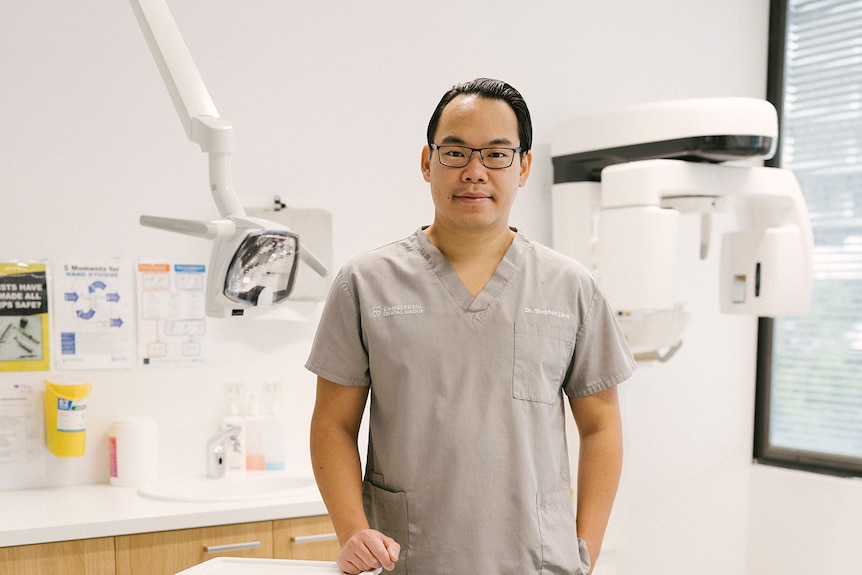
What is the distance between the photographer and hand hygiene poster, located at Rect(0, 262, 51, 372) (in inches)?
89.4

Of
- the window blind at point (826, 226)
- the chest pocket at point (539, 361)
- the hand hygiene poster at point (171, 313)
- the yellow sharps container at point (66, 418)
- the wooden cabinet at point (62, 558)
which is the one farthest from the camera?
the window blind at point (826, 226)

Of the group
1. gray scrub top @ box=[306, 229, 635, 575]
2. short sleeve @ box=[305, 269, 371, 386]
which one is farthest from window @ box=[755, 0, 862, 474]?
short sleeve @ box=[305, 269, 371, 386]

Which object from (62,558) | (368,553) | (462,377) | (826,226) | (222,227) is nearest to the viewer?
(222,227)

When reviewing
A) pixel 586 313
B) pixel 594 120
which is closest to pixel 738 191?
pixel 594 120

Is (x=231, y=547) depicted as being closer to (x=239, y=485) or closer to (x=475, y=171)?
(x=239, y=485)

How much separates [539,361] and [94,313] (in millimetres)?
1506

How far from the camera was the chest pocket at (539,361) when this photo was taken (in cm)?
135

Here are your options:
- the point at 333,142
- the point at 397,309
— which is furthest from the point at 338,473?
the point at 333,142

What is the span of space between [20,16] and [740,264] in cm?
219

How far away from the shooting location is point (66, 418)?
2.26 metres

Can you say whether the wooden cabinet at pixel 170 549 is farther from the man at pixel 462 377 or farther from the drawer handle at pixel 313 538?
the man at pixel 462 377

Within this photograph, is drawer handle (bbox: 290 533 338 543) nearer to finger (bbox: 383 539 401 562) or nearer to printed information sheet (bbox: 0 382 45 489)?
printed information sheet (bbox: 0 382 45 489)

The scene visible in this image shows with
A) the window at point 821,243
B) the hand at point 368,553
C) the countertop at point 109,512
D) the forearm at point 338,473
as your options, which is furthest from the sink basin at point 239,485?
the window at point 821,243

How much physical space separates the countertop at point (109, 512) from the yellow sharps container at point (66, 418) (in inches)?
4.6
